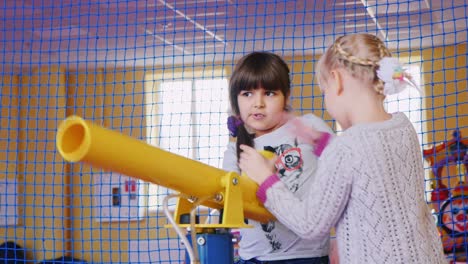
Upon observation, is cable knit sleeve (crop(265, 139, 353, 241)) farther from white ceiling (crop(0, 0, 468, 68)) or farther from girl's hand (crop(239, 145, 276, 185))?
white ceiling (crop(0, 0, 468, 68))

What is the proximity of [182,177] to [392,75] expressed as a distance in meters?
0.41

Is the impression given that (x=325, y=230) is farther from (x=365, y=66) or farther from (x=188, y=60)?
(x=188, y=60)

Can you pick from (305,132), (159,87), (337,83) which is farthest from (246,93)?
(159,87)

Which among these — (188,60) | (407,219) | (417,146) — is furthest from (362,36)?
(188,60)

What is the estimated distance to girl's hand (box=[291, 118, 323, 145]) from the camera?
1.44 metres

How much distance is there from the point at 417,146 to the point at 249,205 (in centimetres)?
31

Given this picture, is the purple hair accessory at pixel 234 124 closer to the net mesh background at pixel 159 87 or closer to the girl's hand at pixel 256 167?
the girl's hand at pixel 256 167

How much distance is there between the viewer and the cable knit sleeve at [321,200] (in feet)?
3.46

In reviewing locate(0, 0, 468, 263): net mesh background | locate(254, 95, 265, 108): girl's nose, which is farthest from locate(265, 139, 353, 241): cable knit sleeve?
locate(0, 0, 468, 263): net mesh background

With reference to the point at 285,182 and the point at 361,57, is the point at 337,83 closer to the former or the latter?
the point at 361,57

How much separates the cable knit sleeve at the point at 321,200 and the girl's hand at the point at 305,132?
361mm

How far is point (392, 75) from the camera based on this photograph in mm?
1070

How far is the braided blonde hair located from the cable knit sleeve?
0.40 feet

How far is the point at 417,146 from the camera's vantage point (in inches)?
44.3
